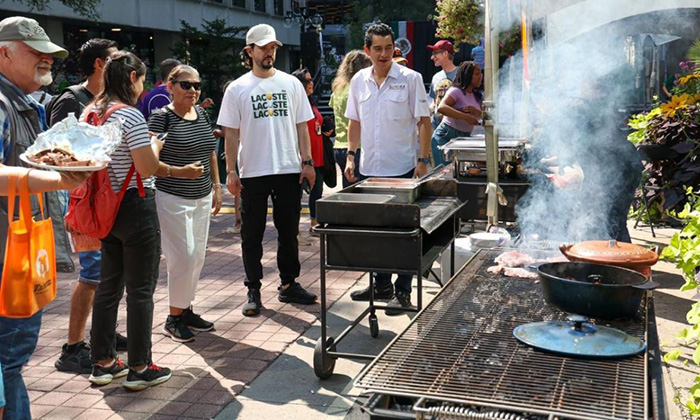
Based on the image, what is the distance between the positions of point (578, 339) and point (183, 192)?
310cm

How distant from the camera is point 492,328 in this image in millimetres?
3182

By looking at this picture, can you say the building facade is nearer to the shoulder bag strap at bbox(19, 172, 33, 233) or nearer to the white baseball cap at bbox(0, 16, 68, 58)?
the white baseball cap at bbox(0, 16, 68, 58)

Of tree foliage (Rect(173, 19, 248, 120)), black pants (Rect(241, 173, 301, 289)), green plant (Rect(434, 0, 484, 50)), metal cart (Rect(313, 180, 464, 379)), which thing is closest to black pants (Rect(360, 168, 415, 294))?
black pants (Rect(241, 173, 301, 289))

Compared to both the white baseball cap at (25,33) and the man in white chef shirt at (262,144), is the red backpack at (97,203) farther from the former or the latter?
the man in white chef shirt at (262,144)

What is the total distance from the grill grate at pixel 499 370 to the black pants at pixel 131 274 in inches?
70.8

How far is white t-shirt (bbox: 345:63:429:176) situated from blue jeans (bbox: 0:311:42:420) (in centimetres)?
347

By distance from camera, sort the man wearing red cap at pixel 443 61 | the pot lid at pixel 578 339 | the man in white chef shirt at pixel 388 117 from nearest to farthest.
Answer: the pot lid at pixel 578 339 → the man in white chef shirt at pixel 388 117 → the man wearing red cap at pixel 443 61

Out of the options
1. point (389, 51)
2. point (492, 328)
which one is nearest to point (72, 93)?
point (389, 51)

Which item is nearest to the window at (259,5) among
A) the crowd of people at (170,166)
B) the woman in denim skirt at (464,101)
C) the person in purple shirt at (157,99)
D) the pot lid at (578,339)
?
the woman in denim skirt at (464,101)

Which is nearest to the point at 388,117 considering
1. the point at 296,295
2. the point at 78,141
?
the point at 296,295

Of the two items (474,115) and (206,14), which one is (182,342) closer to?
(474,115)

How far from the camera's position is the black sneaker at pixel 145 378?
443cm

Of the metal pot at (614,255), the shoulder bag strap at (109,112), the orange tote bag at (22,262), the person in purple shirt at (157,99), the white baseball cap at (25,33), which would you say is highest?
the white baseball cap at (25,33)

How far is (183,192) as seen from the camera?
515cm
